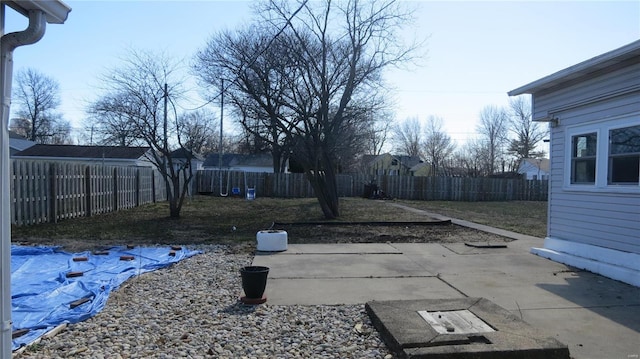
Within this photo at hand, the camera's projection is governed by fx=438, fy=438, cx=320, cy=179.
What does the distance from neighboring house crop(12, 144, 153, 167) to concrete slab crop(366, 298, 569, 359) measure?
105 feet

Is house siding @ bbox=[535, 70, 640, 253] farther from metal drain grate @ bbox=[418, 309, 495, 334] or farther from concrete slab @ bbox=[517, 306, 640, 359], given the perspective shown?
metal drain grate @ bbox=[418, 309, 495, 334]

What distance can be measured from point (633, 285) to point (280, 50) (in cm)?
1201

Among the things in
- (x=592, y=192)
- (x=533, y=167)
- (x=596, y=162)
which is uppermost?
(x=533, y=167)

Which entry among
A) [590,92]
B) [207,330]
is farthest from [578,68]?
[207,330]

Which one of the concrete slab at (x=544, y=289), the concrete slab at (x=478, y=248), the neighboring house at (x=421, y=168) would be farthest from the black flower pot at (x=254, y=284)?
the neighboring house at (x=421, y=168)

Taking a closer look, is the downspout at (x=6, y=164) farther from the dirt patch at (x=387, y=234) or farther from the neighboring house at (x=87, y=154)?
the neighboring house at (x=87, y=154)

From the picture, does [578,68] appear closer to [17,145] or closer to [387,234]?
[387,234]

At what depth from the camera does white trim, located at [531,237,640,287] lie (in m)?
6.21

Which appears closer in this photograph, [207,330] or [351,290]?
[207,330]

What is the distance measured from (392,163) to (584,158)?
5700 cm

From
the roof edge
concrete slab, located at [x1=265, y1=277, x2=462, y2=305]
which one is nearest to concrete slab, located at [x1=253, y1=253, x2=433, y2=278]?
concrete slab, located at [x1=265, y1=277, x2=462, y2=305]

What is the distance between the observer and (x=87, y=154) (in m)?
34.7

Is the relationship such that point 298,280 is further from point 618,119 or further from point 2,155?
point 618,119

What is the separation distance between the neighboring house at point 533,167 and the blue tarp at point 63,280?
48.3 meters
